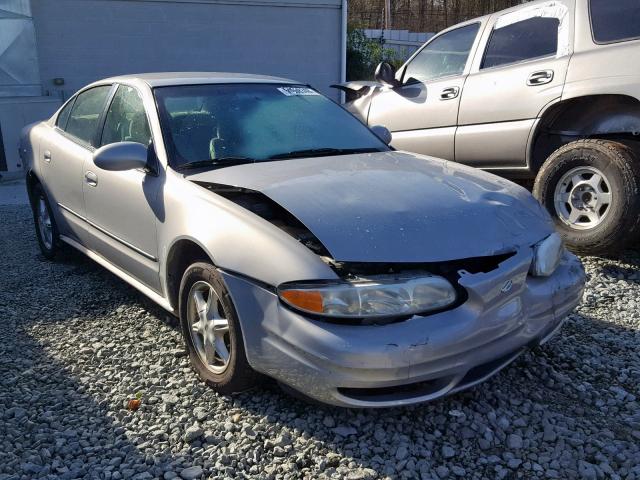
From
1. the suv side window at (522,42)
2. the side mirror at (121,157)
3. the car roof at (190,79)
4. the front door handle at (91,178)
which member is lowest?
the front door handle at (91,178)

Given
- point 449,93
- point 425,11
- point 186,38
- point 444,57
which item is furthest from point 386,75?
point 425,11

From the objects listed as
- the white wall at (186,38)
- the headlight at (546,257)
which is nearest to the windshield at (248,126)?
the headlight at (546,257)

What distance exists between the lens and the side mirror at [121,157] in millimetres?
3428

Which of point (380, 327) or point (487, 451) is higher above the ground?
point (380, 327)

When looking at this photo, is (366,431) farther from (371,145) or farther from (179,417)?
(371,145)

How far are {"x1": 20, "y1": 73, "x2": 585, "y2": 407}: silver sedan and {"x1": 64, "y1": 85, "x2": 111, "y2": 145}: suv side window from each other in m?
0.32

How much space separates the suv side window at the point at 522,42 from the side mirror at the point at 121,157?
3.47m

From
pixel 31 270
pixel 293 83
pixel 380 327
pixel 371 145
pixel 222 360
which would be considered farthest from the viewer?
pixel 31 270

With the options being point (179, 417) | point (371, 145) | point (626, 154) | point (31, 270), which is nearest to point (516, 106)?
point (626, 154)

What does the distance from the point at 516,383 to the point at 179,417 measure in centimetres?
164

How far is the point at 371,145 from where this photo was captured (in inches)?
160

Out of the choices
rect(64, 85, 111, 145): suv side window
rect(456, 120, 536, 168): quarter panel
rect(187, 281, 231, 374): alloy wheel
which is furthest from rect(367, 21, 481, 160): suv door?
rect(187, 281, 231, 374): alloy wheel

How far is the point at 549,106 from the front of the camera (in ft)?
16.3

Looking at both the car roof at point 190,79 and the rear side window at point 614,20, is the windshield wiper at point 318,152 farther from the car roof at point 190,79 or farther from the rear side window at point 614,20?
the rear side window at point 614,20
